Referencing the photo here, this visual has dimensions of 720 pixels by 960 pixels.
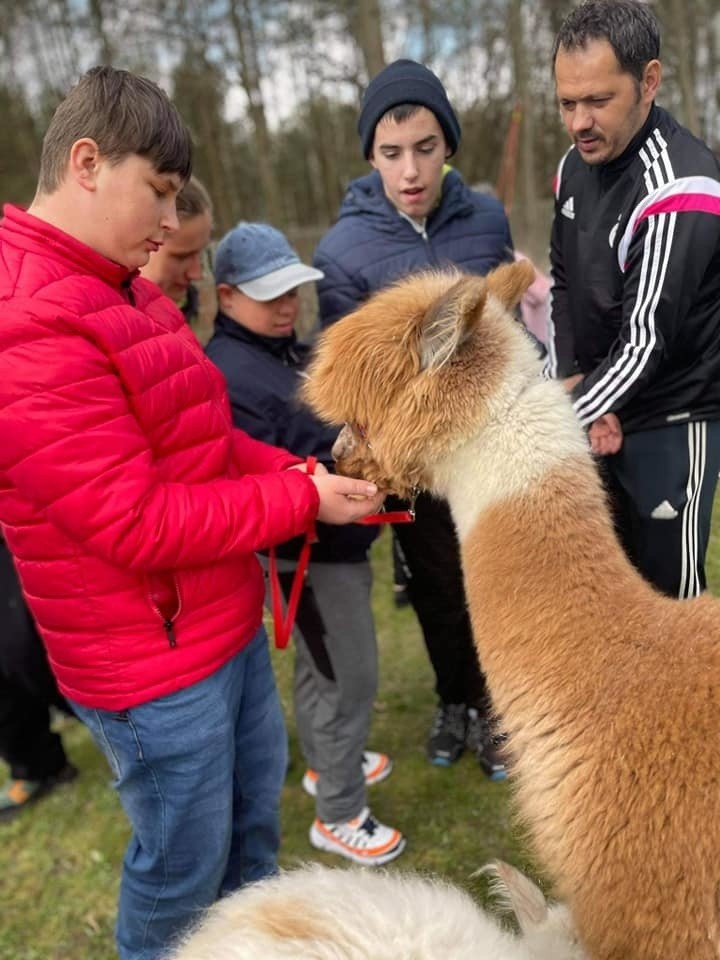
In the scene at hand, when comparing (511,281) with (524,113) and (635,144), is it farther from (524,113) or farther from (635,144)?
(524,113)

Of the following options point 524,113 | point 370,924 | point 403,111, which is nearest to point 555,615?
point 370,924

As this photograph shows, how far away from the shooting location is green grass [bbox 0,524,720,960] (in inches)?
105

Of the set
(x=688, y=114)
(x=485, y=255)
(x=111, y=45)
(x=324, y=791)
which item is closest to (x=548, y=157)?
(x=688, y=114)

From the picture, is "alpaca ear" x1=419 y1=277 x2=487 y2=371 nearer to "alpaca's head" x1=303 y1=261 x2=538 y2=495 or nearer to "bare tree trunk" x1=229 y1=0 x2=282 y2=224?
"alpaca's head" x1=303 y1=261 x2=538 y2=495

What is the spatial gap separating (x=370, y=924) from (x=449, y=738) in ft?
A: 6.13

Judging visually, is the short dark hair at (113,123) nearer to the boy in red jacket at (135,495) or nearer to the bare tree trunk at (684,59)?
the boy in red jacket at (135,495)

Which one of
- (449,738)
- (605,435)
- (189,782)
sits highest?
(605,435)

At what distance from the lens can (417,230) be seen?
8.32 feet

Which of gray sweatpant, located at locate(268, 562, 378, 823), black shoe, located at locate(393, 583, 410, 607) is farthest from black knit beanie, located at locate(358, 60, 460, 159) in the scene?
black shoe, located at locate(393, 583, 410, 607)

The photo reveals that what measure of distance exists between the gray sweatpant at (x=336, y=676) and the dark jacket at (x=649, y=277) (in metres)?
0.99

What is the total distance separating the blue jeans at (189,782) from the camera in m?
1.69

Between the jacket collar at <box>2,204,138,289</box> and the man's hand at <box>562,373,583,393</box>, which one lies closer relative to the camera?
the jacket collar at <box>2,204,138,289</box>

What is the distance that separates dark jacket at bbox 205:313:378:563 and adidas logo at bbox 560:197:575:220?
91cm

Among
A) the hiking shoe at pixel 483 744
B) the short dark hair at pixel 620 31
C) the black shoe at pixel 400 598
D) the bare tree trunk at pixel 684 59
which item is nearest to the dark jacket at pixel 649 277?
the short dark hair at pixel 620 31
